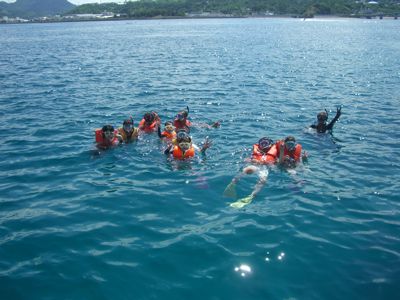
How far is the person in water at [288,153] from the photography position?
38.7 ft

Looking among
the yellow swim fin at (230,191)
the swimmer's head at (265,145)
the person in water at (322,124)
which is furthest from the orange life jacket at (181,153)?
the person in water at (322,124)

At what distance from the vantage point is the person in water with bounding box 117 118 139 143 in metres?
13.9

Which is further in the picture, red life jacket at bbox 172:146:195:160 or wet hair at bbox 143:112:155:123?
wet hair at bbox 143:112:155:123

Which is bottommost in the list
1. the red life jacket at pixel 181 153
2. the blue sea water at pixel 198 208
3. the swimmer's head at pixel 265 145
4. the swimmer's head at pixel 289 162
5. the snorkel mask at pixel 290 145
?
the blue sea water at pixel 198 208

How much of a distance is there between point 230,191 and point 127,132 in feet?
18.1

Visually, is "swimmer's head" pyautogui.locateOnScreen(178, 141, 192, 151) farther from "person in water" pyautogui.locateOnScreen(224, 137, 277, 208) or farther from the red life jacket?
"person in water" pyautogui.locateOnScreen(224, 137, 277, 208)

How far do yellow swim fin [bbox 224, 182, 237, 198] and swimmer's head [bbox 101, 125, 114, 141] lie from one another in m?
5.06

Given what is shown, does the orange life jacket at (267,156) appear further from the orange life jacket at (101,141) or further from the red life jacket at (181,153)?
the orange life jacket at (101,141)

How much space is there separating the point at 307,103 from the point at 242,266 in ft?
50.0

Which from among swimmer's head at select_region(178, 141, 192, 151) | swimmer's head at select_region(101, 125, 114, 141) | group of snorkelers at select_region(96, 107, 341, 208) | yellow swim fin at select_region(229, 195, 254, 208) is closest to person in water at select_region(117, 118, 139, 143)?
group of snorkelers at select_region(96, 107, 341, 208)

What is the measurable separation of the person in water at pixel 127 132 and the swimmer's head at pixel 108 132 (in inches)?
24.9

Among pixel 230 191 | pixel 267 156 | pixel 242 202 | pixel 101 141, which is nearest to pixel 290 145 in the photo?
pixel 267 156

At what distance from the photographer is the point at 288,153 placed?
12.0 metres

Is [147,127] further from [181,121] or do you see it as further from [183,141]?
[183,141]
